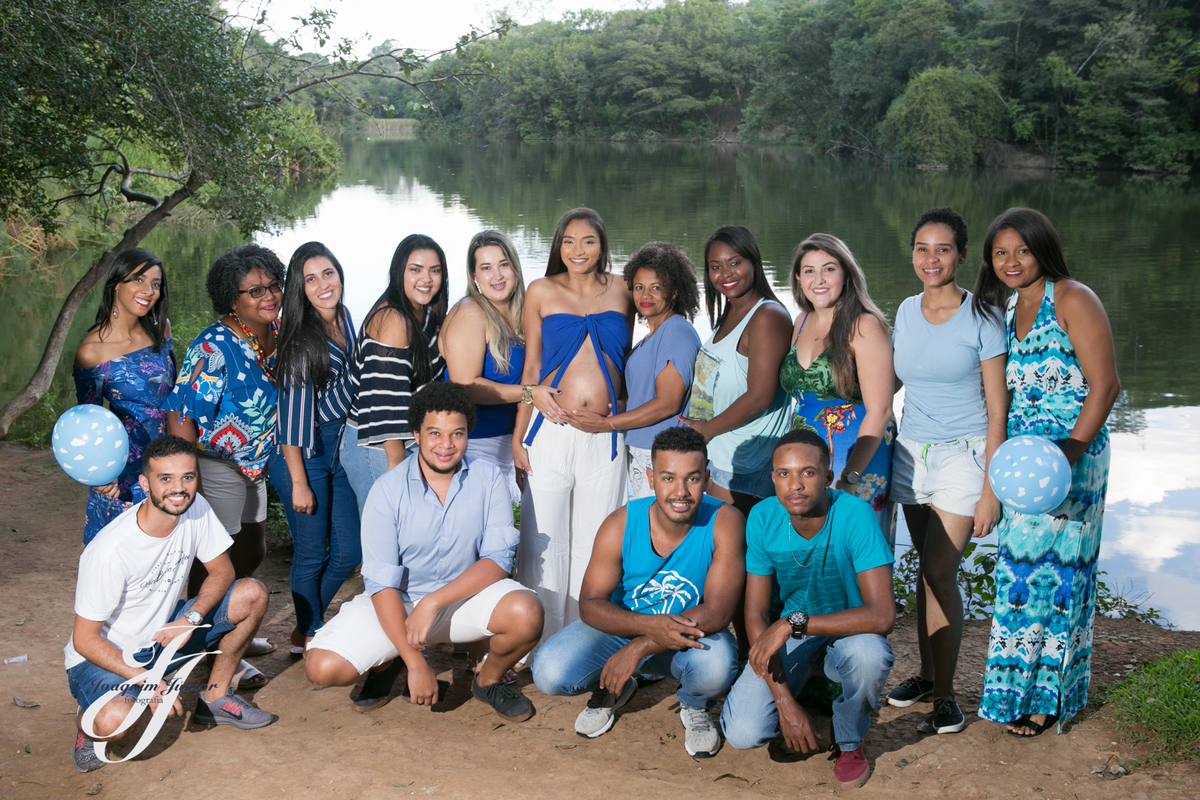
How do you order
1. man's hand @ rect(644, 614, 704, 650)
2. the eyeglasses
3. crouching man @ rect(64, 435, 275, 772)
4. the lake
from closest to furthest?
1. crouching man @ rect(64, 435, 275, 772)
2. man's hand @ rect(644, 614, 704, 650)
3. the eyeglasses
4. the lake

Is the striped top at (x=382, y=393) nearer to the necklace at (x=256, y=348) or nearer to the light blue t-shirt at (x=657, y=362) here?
the necklace at (x=256, y=348)

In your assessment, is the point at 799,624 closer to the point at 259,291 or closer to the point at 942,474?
the point at 942,474

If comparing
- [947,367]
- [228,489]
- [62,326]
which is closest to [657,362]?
[947,367]

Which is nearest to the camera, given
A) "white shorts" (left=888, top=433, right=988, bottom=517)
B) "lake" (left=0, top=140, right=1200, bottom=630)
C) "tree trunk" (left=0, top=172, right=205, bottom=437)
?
"white shorts" (left=888, top=433, right=988, bottom=517)

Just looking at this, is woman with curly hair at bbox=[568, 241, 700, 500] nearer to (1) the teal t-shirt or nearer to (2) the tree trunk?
(1) the teal t-shirt

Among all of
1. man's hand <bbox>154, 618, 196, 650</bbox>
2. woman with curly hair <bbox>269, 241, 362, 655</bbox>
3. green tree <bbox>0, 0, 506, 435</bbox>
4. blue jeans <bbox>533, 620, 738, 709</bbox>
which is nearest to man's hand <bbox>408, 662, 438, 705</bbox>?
blue jeans <bbox>533, 620, 738, 709</bbox>

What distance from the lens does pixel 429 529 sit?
11.9ft

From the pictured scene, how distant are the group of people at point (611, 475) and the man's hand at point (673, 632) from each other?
0.01 metres

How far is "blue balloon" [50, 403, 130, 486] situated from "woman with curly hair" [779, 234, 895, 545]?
8.21 ft

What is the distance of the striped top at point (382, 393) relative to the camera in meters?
3.93

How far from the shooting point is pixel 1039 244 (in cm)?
334

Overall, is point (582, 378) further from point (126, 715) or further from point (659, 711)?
point (126, 715)

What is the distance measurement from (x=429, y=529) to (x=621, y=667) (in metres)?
0.87

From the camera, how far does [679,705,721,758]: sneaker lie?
336 cm
